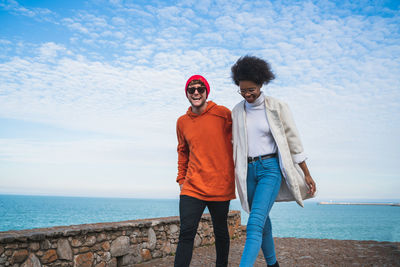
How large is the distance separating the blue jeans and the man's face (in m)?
0.69

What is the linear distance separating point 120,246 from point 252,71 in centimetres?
340

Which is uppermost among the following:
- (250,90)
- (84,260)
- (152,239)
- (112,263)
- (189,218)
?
(250,90)

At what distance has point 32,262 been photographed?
3.82 meters

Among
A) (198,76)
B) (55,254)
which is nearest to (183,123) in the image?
(198,76)

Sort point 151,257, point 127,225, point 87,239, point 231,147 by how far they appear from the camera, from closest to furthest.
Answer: point 231,147, point 87,239, point 127,225, point 151,257

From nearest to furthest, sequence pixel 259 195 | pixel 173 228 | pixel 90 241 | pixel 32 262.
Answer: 1. pixel 259 195
2. pixel 32 262
3. pixel 90 241
4. pixel 173 228

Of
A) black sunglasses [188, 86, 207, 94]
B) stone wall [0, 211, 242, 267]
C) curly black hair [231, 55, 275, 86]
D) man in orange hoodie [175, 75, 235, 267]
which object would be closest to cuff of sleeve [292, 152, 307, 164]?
man in orange hoodie [175, 75, 235, 267]

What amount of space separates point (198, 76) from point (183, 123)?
17.5 inches

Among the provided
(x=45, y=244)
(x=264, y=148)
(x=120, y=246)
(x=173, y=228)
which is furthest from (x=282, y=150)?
(x=173, y=228)

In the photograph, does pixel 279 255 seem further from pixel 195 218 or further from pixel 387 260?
pixel 195 218

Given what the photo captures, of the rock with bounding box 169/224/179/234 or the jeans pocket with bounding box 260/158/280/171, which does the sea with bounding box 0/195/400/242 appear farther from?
the jeans pocket with bounding box 260/158/280/171

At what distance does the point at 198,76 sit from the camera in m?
3.09

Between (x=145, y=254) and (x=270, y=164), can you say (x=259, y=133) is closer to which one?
(x=270, y=164)

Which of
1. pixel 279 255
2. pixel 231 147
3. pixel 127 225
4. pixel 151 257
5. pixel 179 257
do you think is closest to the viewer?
pixel 179 257
